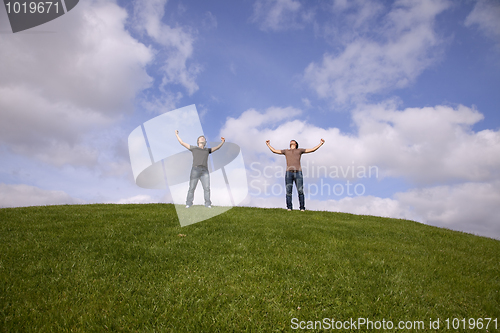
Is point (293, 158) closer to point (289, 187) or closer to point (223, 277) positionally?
point (289, 187)

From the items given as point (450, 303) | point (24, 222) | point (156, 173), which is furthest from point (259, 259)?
point (24, 222)

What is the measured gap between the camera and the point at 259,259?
26.8 ft

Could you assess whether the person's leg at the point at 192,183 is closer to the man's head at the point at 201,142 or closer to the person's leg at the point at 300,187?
the man's head at the point at 201,142

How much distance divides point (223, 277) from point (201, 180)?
9.40m

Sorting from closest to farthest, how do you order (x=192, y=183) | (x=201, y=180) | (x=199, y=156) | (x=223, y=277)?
(x=223, y=277) < (x=192, y=183) < (x=199, y=156) < (x=201, y=180)

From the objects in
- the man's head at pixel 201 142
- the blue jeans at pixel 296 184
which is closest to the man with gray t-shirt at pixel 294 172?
the blue jeans at pixel 296 184

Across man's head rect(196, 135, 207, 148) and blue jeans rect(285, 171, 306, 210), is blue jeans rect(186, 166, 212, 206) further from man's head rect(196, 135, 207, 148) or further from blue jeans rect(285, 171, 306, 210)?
blue jeans rect(285, 171, 306, 210)

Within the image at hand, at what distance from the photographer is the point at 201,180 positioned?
16.0m

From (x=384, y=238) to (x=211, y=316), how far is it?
27.7 ft

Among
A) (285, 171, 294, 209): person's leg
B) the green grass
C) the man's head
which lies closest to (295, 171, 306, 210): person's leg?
(285, 171, 294, 209): person's leg

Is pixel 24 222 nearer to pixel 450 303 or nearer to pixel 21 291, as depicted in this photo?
pixel 21 291

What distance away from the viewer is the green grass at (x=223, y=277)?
5.72m

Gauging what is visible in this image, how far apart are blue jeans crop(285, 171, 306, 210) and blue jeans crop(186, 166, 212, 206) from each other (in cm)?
469

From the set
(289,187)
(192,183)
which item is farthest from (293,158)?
(192,183)
